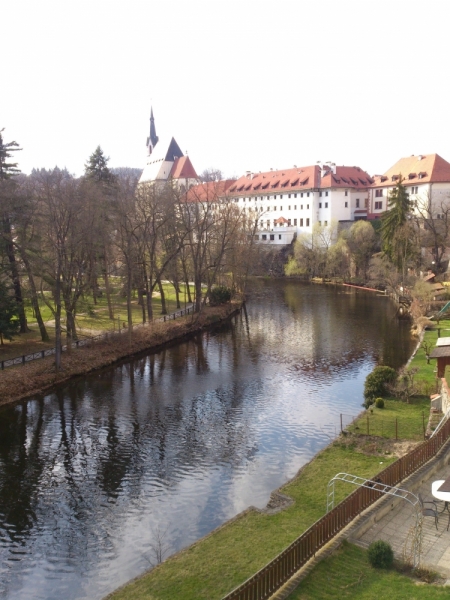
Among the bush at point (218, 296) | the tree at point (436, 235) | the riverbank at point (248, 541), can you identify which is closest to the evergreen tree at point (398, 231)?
the tree at point (436, 235)

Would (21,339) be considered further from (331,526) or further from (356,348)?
(331,526)

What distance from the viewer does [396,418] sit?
2130 cm

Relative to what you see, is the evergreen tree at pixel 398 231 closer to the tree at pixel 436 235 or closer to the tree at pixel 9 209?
the tree at pixel 436 235

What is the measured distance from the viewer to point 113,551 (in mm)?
13953

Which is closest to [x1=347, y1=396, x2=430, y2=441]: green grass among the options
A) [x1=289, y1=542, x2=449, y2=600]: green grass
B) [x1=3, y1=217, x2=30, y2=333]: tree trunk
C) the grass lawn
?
[x1=289, y1=542, x2=449, y2=600]: green grass

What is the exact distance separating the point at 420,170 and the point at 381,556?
72216 millimetres

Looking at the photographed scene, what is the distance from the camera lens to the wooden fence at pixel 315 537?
9.66 meters

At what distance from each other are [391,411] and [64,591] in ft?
49.1

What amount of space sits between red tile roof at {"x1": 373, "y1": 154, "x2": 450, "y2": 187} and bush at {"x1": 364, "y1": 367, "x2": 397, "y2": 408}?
49.5 m

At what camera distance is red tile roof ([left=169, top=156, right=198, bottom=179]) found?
320ft

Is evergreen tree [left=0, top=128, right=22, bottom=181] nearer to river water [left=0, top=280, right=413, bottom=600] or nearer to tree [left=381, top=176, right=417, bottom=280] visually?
river water [left=0, top=280, right=413, bottom=600]

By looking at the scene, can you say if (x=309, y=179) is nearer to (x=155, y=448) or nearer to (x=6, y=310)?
(x=6, y=310)

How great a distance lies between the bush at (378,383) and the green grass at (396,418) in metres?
0.54

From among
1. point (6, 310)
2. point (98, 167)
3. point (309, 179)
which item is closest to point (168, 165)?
point (309, 179)
